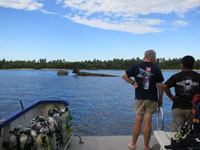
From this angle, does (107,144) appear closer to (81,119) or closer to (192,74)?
(192,74)

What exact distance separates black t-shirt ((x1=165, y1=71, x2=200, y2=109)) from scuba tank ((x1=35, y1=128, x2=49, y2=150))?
2131mm

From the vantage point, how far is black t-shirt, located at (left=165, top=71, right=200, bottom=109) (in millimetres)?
3396

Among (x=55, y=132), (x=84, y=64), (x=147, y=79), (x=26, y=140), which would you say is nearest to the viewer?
(x=26, y=140)

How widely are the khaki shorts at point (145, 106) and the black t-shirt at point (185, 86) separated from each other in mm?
437

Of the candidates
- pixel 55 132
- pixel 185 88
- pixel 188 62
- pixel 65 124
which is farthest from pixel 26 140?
pixel 188 62

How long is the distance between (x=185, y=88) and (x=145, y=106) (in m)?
0.77

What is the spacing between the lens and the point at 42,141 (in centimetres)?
318

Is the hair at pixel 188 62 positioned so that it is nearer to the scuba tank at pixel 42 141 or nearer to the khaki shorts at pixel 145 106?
the khaki shorts at pixel 145 106

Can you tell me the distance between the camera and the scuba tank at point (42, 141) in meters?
3.17

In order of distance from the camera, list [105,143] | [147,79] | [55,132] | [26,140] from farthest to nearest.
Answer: [105,143] < [147,79] < [55,132] < [26,140]

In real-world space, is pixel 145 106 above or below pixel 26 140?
above

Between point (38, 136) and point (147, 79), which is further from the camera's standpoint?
point (147, 79)

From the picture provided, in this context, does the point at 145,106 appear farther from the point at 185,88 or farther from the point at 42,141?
the point at 42,141

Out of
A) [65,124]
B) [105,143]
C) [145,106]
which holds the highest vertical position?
[145,106]
